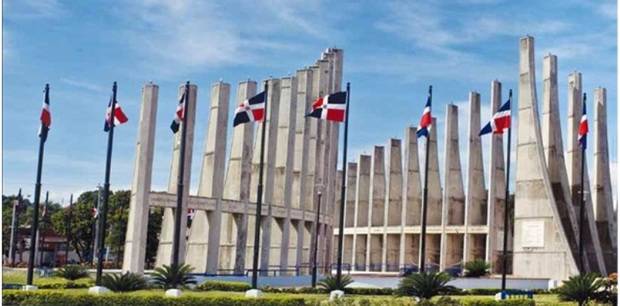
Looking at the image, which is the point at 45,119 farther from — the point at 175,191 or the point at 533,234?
the point at 533,234

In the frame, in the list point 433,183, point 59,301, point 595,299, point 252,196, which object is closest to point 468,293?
point 595,299

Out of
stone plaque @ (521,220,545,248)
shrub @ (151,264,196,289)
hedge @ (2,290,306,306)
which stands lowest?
hedge @ (2,290,306,306)

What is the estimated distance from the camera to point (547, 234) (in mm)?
44156

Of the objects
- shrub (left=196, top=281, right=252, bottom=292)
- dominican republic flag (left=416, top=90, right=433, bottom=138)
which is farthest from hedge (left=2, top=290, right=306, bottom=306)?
dominican republic flag (left=416, top=90, right=433, bottom=138)

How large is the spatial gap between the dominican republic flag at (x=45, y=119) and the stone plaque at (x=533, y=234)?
2742 centimetres

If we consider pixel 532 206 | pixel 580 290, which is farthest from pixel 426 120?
pixel 532 206

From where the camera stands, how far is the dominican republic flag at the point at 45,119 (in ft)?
89.0

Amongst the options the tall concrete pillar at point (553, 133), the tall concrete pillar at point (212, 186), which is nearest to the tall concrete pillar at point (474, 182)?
the tall concrete pillar at point (553, 133)

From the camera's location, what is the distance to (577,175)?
160 feet

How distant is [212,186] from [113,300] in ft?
60.5

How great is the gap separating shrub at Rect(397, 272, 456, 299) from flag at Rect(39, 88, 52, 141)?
499 inches

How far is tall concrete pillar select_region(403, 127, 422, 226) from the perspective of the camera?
189 feet

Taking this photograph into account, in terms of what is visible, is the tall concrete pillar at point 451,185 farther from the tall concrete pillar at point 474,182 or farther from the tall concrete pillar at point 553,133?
the tall concrete pillar at point 553,133

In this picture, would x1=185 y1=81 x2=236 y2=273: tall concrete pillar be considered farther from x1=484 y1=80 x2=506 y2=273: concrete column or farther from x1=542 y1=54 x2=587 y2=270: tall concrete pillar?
x1=542 y1=54 x2=587 y2=270: tall concrete pillar
